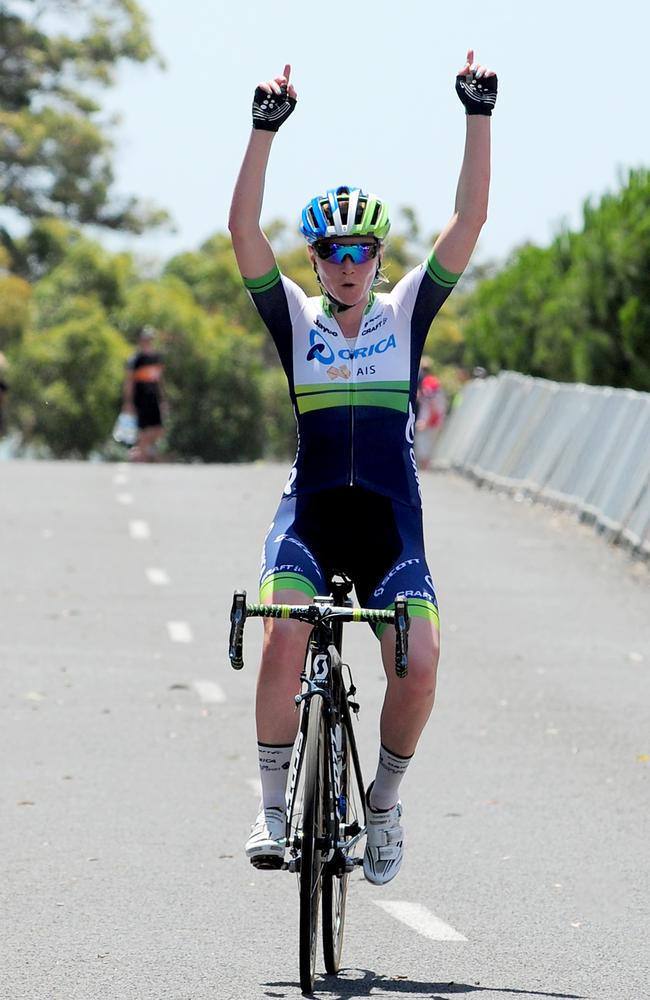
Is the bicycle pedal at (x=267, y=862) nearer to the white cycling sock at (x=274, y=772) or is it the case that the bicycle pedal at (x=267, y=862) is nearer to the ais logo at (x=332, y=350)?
the white cycling sock at (x=274, y=772)

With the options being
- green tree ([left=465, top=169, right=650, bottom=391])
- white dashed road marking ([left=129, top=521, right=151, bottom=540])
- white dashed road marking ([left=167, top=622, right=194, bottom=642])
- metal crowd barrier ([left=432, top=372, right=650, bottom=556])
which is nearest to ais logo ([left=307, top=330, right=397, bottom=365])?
white dashed road marking ([left=167, top=622, right=194, bottom=642])

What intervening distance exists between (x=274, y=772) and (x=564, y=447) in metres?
19.0

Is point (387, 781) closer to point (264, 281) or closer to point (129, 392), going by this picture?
point (264, 281)

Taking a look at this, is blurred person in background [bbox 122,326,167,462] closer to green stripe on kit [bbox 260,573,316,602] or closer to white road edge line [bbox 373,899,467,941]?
white road edge line [bbox 373,899,467,941]

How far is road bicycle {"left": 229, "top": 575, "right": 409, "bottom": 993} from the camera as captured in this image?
5961mm

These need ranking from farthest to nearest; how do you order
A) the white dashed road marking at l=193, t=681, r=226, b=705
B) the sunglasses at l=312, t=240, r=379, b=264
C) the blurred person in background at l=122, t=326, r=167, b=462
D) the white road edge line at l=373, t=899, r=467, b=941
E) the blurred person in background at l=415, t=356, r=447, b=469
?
the blurred person in background at l=415, t=356, r=447, b=469, the blurred person in background at l=122, t=326, r=167, b=462, the white dashed road marking at l=193, t=681, r=226, b=705, the white road edge line at l=373, t=899, r=467, b=941, the sunglasses at l=312, t=240, r=379, b=264

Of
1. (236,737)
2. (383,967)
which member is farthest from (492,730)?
(383,967)

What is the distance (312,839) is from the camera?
593 centimetres

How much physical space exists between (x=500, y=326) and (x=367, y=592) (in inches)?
1244

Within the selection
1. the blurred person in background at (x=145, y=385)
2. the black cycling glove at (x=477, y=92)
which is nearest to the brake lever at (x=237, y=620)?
the black cycling glove at (x=477, y=92)

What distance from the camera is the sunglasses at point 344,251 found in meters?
6.52

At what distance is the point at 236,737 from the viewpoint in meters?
11.5

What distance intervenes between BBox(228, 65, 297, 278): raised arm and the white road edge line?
2193 millimetres

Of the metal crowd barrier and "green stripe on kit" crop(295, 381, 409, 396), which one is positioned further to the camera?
the metal crowd barrier
